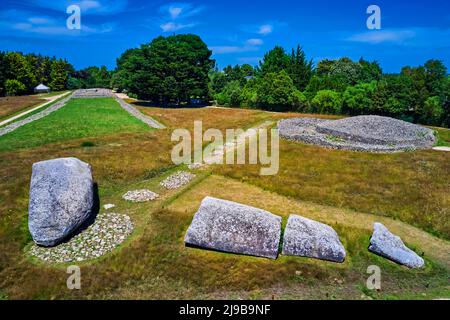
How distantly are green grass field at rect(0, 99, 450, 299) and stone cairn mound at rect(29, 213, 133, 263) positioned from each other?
559 millimetres

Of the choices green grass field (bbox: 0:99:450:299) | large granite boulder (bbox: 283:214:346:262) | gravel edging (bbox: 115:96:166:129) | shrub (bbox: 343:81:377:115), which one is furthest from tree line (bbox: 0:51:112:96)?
large granite boulder (bbox: 283:214:346:262)

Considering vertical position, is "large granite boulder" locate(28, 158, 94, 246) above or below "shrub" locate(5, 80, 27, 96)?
below

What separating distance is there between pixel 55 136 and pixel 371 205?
35290 mm

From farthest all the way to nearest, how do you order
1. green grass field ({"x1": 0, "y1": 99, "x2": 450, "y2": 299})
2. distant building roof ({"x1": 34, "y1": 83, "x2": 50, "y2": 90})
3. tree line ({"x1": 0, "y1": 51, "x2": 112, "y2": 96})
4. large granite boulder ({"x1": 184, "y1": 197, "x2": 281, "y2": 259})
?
distant building roof ({"x1": 34, "y1": 83, "x2": 50, "y2": 90}) < tree line ({"x1": 0, "y1": 51, "x2": 112, "y2": 96}) < large granite boulder ({"x1": 184, "y1": 197, "x2": 281, "y2": 259}) < green grass field ({"x1": 0, "y1": 99, "x2": 450, "y2": 299})

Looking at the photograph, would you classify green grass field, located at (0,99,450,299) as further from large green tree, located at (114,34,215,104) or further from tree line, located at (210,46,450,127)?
large green tree, located at (114,34,215,104)

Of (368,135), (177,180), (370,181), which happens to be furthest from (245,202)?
(368,135)

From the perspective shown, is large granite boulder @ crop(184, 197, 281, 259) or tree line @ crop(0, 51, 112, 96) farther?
tree line @ crop(0, 51, 112, 96)

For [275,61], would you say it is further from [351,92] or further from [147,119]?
[147,119]

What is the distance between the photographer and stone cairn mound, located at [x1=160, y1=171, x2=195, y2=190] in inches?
895

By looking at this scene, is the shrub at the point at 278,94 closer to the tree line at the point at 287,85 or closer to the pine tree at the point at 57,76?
the tree line at the point at 287,85

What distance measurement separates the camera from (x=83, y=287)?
482 inches
